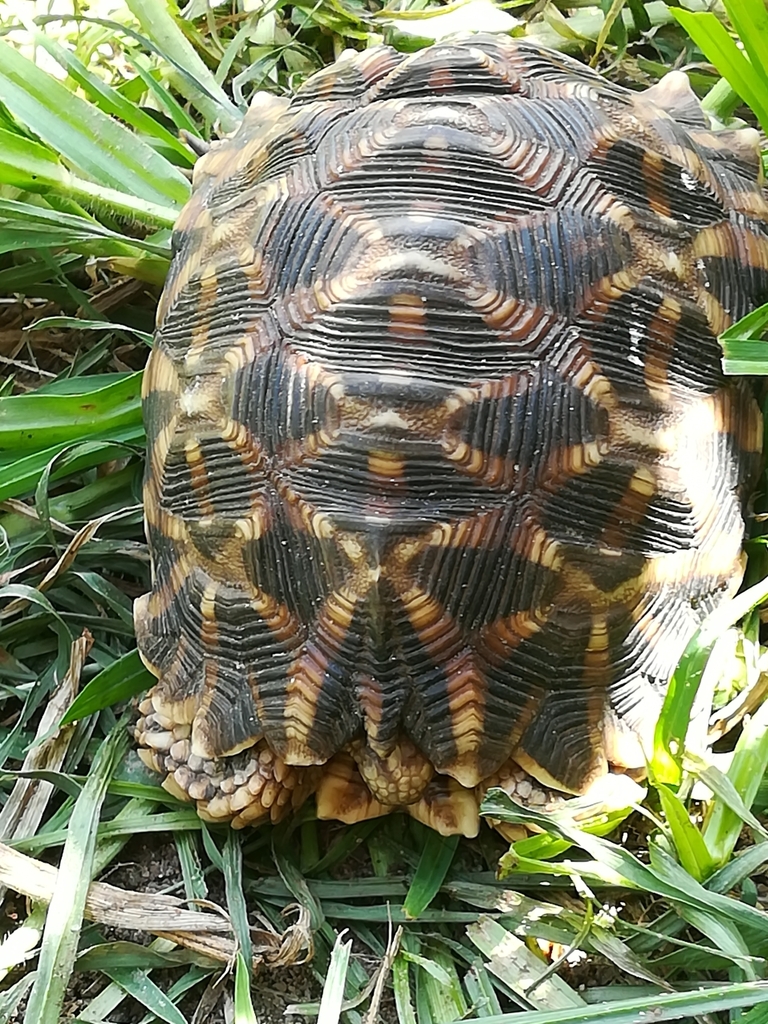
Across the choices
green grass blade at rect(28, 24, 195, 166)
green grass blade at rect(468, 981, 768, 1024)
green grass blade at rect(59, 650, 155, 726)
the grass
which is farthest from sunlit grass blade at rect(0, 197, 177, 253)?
green grass blade at rect(468, 981, 768, 1024)

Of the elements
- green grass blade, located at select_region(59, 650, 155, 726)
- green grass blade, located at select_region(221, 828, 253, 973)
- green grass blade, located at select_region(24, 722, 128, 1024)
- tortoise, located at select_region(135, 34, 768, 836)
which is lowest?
green grass blade, located at select_region(221, 828, 253, 973)

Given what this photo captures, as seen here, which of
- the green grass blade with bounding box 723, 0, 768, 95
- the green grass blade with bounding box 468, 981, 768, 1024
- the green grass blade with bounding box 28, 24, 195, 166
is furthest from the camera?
the green grass blade with bounding box 28, 24, 195, 166

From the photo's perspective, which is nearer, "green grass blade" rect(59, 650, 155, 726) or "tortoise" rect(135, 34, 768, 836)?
"tortoise" rect(135, 34, 768, 836)

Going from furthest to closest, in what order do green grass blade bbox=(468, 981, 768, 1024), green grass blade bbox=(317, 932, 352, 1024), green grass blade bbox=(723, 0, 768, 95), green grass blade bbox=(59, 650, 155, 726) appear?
1. green grass blade bbox=(59, 650, 155, 726)
2. green grass blade bbox=(723, 0, 768, 95)
3. green grass blade bbox=(317, 932, 352, 1024)
4. green grass blade bbox=(468, 981, 768, 1024)

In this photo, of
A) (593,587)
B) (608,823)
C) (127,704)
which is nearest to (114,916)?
(127,704)

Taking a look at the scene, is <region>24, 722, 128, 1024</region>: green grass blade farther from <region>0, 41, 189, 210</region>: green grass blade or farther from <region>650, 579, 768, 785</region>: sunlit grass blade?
<region>0, 41, 189, 210</region>: green grass blade

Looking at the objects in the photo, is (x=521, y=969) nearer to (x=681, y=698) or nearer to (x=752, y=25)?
(x=681, y=698)

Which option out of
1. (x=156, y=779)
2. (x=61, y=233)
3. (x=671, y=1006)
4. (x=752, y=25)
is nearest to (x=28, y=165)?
(x=61, y=233)
